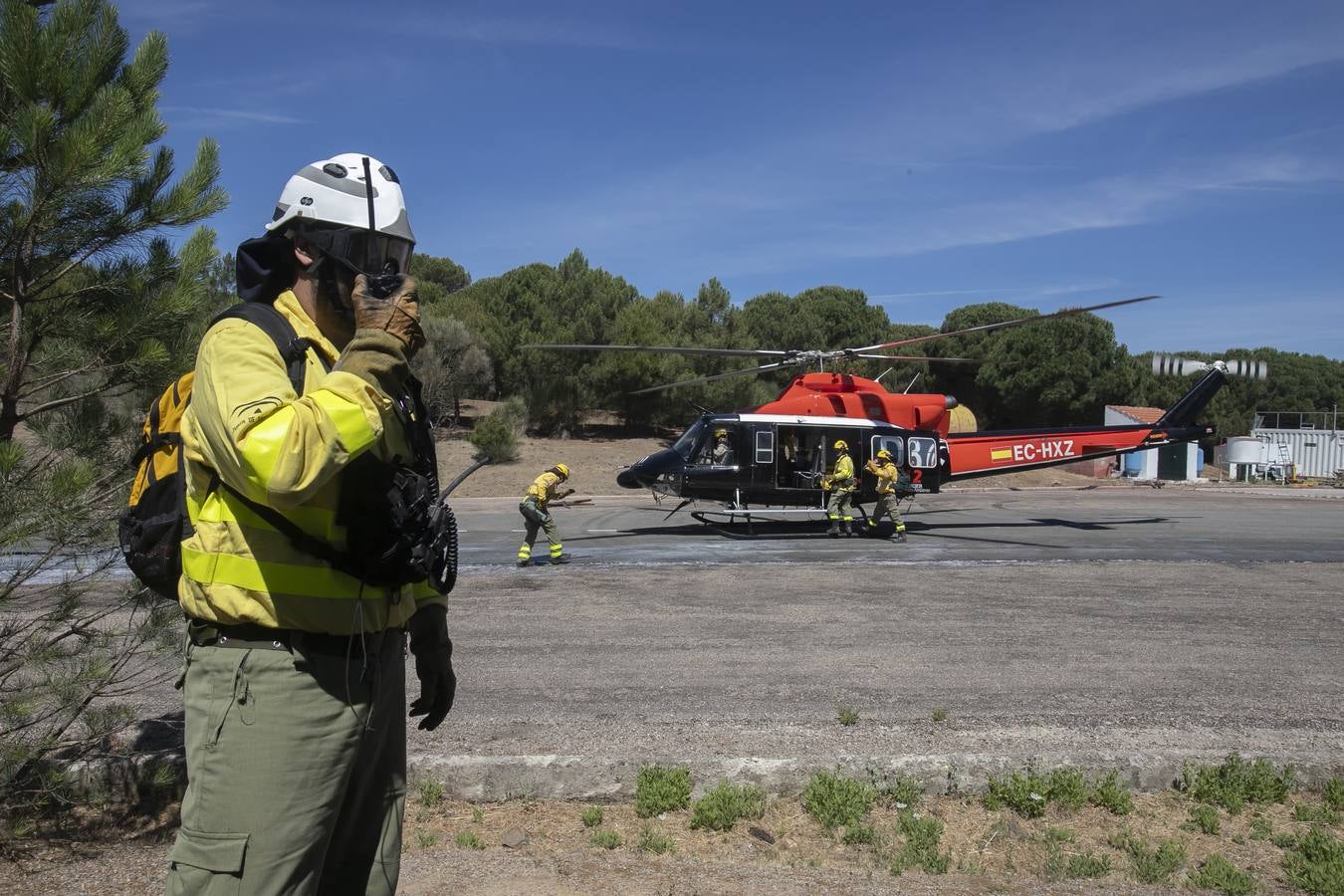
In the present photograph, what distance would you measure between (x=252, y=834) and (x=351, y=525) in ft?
2.21

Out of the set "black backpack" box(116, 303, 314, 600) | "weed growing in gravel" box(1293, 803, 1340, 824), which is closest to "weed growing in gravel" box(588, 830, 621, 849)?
"black backpack" box(116, 303, 314, 600)

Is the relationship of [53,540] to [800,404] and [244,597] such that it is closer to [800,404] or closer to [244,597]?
[244,597]

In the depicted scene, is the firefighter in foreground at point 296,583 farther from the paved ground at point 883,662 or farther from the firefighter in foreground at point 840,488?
the firefighter in foreground at point 840,488

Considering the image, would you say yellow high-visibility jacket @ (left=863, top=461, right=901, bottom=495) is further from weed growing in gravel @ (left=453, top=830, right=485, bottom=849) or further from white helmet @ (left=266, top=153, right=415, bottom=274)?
white helmet @ (left=266, top=153, right=415, bottom=274)

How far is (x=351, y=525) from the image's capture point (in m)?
2.11

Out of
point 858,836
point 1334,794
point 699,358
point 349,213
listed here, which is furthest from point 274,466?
point 699,358

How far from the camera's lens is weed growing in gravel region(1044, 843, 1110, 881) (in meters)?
3.75

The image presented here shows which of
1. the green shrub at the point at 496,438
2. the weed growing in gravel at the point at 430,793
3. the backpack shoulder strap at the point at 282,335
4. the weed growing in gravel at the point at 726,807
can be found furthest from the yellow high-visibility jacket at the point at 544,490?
the green shrub at the point at 496,438

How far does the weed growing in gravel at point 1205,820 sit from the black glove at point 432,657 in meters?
3.38

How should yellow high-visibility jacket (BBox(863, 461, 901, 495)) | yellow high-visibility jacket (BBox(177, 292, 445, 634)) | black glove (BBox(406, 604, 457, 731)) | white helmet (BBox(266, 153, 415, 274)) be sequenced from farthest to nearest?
1. yellow high-visibility jacket (BBox(863, 461, 901, 495))
2. black glove (BBox(406, 604, 457, 731))
3. white helmet (BBox(266, 153, 415, 274))
4. yellow high-visibility jacket (BBox(177, 292, 445, 634))

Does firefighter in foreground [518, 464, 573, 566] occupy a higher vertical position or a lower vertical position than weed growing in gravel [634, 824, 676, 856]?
higher

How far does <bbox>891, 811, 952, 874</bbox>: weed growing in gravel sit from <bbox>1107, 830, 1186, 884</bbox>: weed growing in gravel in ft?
2.35

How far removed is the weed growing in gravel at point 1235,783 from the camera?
4.34 meters

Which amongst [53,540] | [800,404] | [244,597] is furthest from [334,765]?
[800,404]
